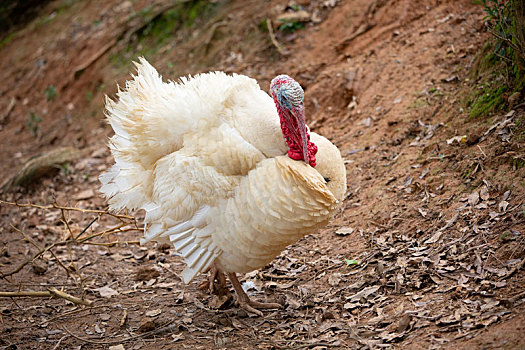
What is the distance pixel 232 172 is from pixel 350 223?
189 centimetres

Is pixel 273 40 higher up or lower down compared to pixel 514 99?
higher up

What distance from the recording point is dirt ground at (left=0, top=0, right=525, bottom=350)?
402 cm

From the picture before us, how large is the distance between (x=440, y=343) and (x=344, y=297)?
118 centimetres

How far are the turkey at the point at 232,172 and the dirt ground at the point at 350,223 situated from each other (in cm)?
69

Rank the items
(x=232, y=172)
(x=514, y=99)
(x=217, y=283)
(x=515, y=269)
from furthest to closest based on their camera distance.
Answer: (x=217, y=283)
(x=514, y=99)
(x=232, y=172)
(x=515, y=269)

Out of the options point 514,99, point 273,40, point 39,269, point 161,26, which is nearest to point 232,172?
point 514,99

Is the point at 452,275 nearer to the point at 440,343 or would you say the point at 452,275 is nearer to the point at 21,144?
the point at 440,343

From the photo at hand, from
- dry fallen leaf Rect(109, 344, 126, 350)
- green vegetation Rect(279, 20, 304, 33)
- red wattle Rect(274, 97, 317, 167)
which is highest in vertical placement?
red wattle Rect(274, 97, 317, 167)

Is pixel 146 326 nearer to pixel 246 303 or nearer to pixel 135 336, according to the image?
pixel 135 336

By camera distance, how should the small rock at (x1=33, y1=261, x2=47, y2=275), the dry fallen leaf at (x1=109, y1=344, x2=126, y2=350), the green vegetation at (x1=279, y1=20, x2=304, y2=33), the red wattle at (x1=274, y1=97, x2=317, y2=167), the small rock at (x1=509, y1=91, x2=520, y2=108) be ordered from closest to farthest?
the red wattle at (x1=274, y1=97, x2=317, y2=167) < the dry fallen leaf at (x1=109, y1=344, x2=126, y2=350) < the small rock at (x1=509, y1=91, x2=520, y2=108) < the small rock at (x1=33, y1=261, x2=47, y2=275) < the green vegetation at (x1=279, y1=20, x2=304, y2=33)

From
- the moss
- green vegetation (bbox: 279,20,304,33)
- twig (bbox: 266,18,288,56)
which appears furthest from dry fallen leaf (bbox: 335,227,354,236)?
green vegetation (bbox: 279,20,304,33)

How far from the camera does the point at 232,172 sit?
419 centimetres

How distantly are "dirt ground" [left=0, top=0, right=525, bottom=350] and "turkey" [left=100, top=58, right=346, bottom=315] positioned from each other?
69 cm

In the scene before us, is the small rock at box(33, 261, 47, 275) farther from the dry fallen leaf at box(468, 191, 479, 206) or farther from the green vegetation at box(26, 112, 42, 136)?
the green vegetation at box(26, 112, 42, 136)
